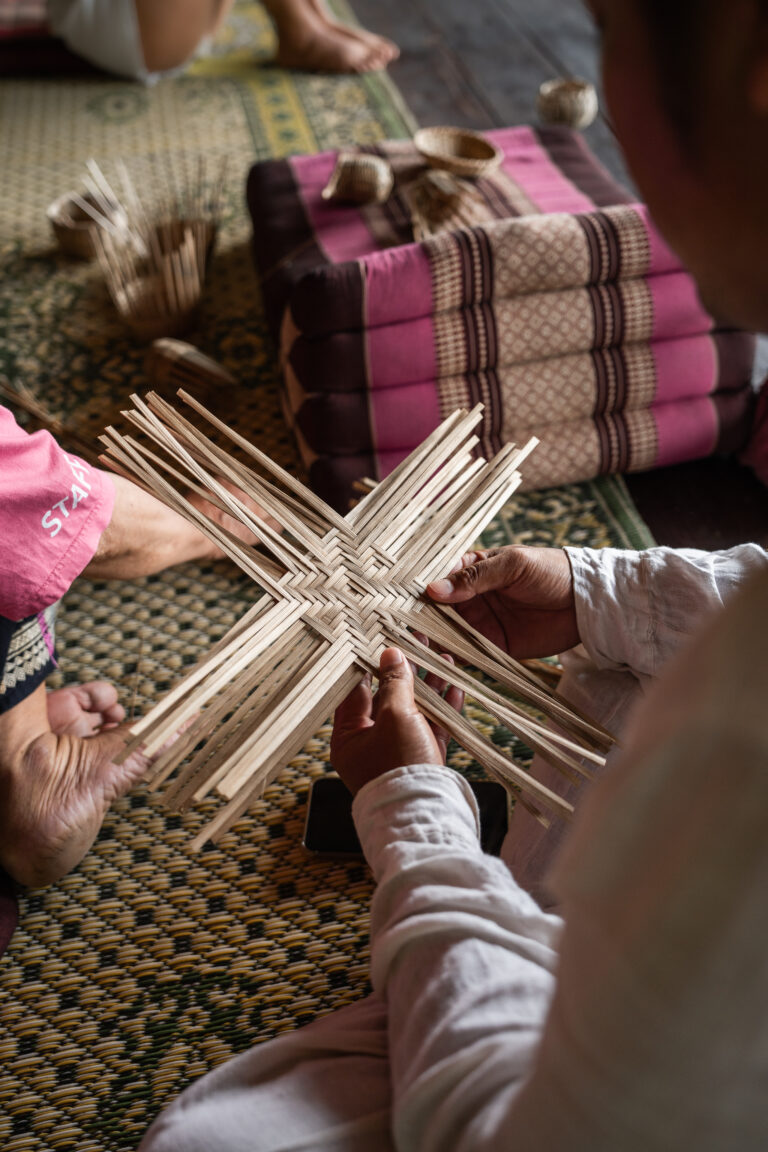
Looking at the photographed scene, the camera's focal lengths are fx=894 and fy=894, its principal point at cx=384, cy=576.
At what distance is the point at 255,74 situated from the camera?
128 inches

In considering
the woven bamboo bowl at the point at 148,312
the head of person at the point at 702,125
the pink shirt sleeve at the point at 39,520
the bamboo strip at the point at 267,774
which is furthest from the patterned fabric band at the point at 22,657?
the woven bamboo bowl at the point at 148,312

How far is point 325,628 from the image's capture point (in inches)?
38.4

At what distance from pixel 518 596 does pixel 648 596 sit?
156 millimetres

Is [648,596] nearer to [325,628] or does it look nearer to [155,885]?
[325,628]

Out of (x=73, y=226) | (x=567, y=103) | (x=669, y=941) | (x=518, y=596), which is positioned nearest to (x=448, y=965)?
(x=669, y=941)

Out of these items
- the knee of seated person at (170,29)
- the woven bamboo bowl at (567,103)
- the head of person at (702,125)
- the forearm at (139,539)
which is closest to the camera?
the head of person at (702,125)

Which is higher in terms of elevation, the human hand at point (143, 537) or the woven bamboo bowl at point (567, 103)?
the woven bamboo bowl at point (567, 103)

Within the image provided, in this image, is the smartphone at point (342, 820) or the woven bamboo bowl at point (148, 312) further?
the woven bamboo bowl at point (148, 312)

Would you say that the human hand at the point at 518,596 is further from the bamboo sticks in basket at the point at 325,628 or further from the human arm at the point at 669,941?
the human arm at the point at 669,941

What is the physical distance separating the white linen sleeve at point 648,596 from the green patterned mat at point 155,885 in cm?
42

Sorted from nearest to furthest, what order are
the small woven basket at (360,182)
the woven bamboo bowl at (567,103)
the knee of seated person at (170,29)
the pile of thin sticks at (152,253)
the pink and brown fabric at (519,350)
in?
the pink and brown fabric at (519,350) → the small woven basket at (360,182) → the pile of thin sticks at (152,253) → the woven bamboo bowl at (567,103) → the knee of seated person at (170,29)

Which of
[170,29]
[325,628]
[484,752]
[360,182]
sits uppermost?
[170,29]

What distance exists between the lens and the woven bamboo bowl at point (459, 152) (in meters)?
2.02

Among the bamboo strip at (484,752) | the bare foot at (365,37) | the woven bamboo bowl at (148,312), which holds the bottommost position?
the bamboo strip at (484,752)
